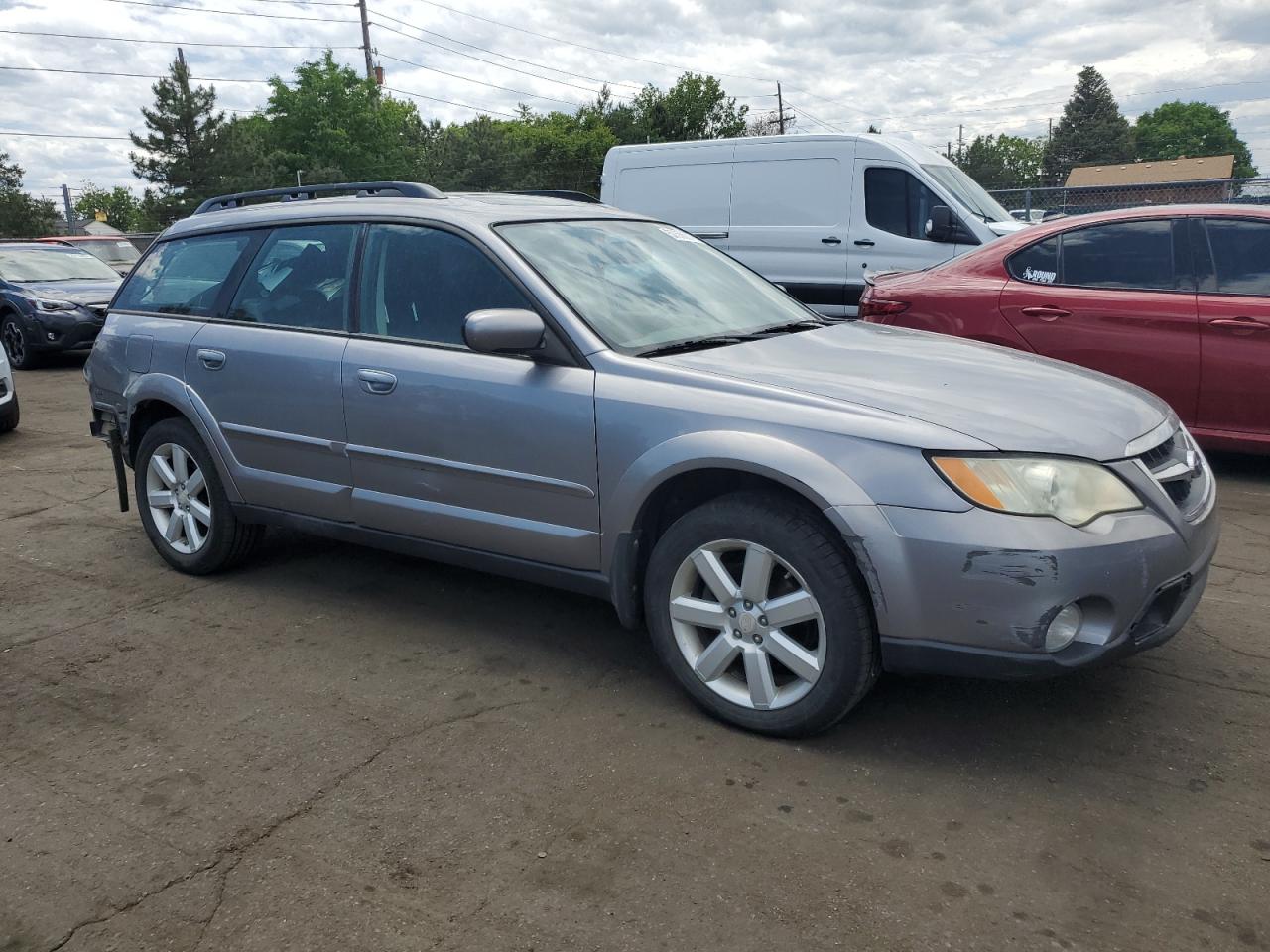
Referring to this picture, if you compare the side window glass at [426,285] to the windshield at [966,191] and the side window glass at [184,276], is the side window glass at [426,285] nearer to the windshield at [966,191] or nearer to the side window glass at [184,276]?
the side window glass at [184,276]

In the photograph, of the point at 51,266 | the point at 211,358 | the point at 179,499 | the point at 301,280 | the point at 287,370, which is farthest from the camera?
the point at 51,266

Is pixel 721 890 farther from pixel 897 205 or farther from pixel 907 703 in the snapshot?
pixel 897 205

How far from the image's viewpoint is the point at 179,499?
195 inches

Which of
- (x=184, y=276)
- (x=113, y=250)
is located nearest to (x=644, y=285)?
(x=184, y=276)

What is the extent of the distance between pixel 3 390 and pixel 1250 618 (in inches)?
344

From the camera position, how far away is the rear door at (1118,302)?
604 centimetres

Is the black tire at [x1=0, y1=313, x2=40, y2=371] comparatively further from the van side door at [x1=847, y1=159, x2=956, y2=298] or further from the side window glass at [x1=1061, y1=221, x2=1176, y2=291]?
the side window glass at [x1=1061, y1=221, x2=1176, y2=291]

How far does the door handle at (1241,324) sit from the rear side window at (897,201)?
4.26m

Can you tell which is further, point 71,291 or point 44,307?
point 71,291

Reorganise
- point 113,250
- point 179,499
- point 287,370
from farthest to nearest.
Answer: point 113,250, point 179,499, point 287,370

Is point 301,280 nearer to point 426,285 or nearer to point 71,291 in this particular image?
point 426,285

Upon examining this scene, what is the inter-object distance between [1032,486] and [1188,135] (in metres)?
139

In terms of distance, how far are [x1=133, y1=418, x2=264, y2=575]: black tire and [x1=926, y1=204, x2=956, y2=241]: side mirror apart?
264 inches

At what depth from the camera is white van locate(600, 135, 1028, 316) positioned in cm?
998
